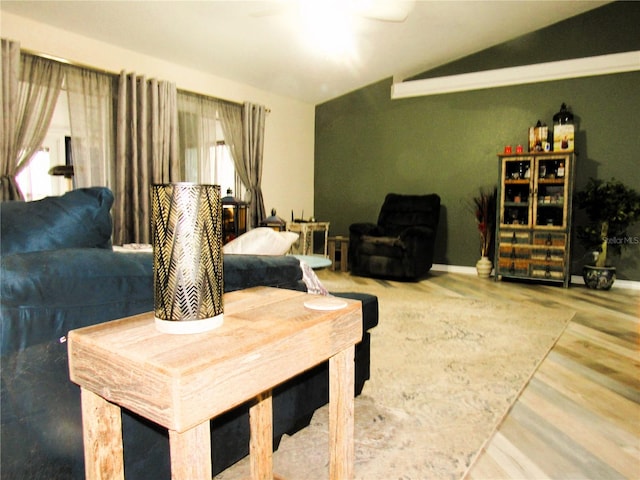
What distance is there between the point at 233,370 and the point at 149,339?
0.20 meters

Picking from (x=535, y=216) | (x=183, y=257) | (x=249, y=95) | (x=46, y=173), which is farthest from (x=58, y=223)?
(x=46, y=173)

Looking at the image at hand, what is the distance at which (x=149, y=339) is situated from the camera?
2.79 ft

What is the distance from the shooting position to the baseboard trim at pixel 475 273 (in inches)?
187

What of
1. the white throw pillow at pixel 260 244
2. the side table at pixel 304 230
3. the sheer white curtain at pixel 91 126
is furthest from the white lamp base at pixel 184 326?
the side table at pixel 304 230

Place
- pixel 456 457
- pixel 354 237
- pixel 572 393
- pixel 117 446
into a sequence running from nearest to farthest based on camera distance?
pixel 117 446, pixel 456 457, pixel 572 393, pixel 354 237

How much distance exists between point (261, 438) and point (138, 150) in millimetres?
3542

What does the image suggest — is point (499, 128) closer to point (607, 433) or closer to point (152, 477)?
point (607, 433)

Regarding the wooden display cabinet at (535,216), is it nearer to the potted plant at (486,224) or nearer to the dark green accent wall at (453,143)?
the potted plant at (486,224)

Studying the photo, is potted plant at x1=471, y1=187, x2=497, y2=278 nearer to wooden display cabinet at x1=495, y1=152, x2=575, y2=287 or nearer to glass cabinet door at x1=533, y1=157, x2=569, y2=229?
wooden display cabinet at x1=495, y1=152, x2=575, y2=287

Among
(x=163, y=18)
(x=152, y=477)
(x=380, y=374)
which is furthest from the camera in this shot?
(x=163, y=18)

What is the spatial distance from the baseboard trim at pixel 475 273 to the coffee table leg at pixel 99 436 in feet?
17.3

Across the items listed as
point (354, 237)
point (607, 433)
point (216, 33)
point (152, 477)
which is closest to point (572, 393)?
point (607, 433)

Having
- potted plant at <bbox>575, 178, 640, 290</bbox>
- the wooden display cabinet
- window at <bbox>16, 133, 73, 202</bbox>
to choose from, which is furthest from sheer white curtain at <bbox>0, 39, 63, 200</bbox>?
potted plant at <bbox>575, 178, 640, 290</bbox>

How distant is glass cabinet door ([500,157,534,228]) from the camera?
4902mm
